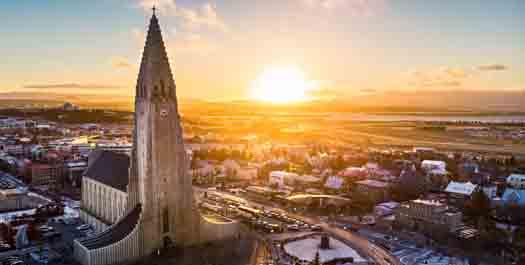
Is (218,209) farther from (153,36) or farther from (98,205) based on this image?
(153,36)

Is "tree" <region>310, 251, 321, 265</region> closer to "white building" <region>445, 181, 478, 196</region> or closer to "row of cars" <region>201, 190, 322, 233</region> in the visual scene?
"row of cars" <region>201, 190, 322, 233</region>

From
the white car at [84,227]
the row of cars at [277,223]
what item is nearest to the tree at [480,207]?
the row of cars at [277,223]

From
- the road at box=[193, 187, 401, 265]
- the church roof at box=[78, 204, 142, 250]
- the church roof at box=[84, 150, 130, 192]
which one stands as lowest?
the road at box=[193, 187, 401, 265]

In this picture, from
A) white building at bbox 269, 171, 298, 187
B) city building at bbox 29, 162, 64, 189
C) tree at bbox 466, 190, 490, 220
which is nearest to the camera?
tree at bbox 466, 190, 490, 220

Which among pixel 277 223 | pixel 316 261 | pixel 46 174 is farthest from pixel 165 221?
pixel 46 174

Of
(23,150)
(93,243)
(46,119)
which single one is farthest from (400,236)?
(46,119)

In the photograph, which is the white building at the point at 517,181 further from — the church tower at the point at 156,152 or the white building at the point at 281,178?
the church tower at the point at 156,152

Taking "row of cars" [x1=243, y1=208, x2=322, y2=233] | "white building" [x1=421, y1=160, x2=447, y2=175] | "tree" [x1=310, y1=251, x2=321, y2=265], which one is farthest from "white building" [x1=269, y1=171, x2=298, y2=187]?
"tree" [x1=310, y1=251, x2=321, y2=265]
